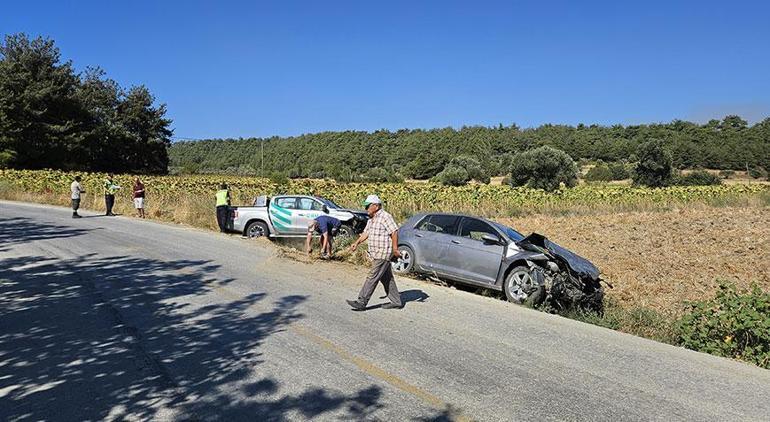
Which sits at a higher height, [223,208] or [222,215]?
[223,208]

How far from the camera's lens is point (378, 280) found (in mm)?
8523

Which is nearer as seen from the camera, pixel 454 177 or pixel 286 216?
pixel 286 216

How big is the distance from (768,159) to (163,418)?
97998mm

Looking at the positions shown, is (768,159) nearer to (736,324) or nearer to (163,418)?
(736,324)

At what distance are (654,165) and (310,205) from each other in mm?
58009

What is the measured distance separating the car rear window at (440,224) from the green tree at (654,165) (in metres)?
60.5

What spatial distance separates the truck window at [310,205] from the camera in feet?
59.8

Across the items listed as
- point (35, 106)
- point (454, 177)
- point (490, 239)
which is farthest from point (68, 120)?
point (490, 239)

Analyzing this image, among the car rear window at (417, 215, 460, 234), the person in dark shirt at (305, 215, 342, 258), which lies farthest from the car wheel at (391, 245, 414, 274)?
the person in dark shirt at (305, 215, 342, 258)

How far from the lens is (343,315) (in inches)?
317

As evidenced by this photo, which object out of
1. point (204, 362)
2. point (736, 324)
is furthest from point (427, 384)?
point (736, 324)

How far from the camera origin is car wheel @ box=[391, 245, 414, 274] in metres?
12.2

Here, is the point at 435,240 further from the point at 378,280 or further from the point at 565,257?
the point at 378,280

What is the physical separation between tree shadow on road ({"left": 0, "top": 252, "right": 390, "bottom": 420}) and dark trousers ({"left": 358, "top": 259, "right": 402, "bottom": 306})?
1083 millimetres
